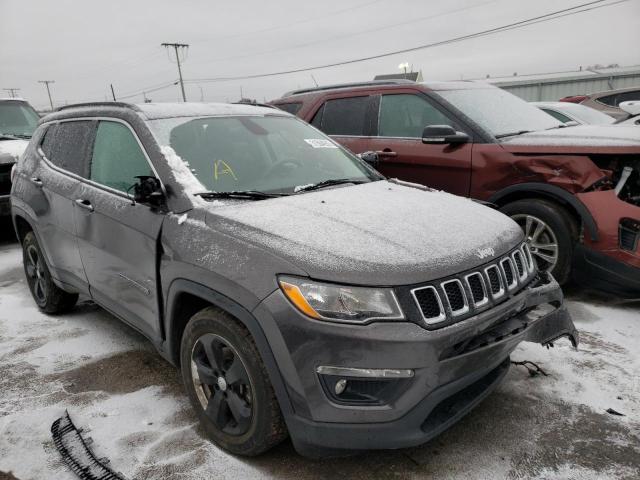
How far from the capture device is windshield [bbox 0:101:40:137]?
835cm

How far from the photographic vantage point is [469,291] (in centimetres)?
214

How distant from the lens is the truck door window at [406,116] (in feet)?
16.3

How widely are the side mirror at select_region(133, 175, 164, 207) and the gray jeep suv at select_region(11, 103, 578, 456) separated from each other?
Result: 0.01 m

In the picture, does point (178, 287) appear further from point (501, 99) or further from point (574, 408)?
point (501, 99)

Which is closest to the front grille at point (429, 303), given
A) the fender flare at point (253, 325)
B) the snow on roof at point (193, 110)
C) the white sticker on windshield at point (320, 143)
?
the fender flare at point (253, 325)

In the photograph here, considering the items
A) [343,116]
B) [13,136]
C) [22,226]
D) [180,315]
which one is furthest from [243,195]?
[13,136]

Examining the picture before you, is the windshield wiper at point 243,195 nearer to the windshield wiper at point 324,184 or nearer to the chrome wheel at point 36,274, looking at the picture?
the windshield wiper at point 324,184

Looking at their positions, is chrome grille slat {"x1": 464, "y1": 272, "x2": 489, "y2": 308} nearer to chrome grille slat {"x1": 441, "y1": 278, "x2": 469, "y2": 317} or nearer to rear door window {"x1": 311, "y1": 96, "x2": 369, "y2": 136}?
chrome grille slat {"x1": 441, "y1": 278, "x2": 469, "y2": 317}

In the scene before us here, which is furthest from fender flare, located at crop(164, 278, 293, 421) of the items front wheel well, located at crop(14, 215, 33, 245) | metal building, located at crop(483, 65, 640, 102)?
metal building, located at crop(483, 65, 640, 102)

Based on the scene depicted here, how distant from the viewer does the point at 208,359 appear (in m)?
2.47

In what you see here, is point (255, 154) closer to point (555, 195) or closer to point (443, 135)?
point (443, 135)

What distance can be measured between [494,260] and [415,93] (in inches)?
126

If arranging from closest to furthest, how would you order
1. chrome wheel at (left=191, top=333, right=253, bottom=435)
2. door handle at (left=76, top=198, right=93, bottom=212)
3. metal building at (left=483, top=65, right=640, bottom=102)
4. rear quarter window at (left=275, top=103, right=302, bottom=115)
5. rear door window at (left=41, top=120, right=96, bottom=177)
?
1. chrome wheel at (left=191, top=333, right=253, bottom=435)
2. door handle at (left=76, top=198, right=93, bottom=212)
3. rear door window at (left=41, top=120, right=96, bottom=177)
4. rear quarter window at (left=275, top=103, right=302, bottom=115)
5. metal building at (left=483, top=65, right=640, bottom=102)

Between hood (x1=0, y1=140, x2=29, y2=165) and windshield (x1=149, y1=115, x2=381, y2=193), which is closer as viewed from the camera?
windshield (x1=149, y1=115, x2=381, y2=193)
